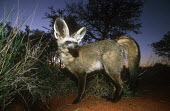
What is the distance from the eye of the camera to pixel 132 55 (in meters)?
4.34

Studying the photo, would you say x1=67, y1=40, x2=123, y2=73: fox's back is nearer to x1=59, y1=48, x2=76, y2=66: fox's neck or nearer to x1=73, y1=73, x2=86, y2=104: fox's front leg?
x1=59, y1=48, x2=76, y2=66: fox's neck

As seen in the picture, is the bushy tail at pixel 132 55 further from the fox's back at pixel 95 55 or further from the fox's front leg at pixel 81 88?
the fox's front leg at pixel 81 88

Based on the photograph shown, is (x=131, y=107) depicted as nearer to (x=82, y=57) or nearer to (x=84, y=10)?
(x=82, y=57)

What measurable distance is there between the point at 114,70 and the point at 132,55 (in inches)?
26.4

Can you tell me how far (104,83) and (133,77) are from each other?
1.13 metres

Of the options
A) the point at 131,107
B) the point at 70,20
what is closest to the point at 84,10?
the point at 70,20

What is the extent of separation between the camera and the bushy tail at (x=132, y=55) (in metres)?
3.99

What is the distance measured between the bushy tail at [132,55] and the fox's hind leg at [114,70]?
28 cm

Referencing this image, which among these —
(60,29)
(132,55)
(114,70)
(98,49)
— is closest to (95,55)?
(98,49)

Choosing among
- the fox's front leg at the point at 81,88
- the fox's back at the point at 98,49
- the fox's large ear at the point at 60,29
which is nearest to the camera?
the fox's front leg at the point at 81,88

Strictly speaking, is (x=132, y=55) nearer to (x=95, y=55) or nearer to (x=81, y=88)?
(x=95, y=55)

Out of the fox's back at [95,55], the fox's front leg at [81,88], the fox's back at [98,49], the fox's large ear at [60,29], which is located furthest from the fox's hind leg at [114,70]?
the fox's large ear at [60,29]

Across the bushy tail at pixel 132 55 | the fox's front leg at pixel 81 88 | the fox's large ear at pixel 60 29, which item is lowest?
the fox's front leg at pixel 81 88

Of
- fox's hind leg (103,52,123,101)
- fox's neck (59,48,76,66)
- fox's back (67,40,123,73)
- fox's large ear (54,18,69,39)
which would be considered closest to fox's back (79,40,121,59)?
fox's back (67,40,123,73)
